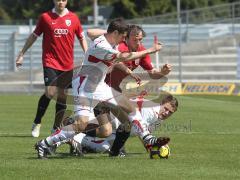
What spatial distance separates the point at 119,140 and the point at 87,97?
787 millimetres

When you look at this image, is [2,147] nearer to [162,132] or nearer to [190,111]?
[162,132]

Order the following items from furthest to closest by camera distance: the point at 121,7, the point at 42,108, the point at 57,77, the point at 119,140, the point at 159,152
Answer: the point at 121,7 → the point at 42,108 → the point at 57,77 → the point at 119,140 → the point at 159,152

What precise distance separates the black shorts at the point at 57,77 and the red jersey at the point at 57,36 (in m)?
0.08

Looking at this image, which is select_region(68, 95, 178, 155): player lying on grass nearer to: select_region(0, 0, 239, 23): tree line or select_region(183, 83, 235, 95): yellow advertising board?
select_region(183, 83, 235, 95): yellow advertising board

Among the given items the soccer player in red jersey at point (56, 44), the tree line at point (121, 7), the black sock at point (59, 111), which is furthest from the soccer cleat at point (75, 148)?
the tree line at point (121, 7)

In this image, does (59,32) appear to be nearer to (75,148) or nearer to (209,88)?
(75,148)

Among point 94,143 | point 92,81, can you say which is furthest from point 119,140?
point 92,81

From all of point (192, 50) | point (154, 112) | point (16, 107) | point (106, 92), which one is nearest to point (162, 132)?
point (154, 112)

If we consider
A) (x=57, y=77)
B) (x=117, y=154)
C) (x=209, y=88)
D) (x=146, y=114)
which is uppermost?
(x=57, y=77)

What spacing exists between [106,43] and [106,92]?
0.69m

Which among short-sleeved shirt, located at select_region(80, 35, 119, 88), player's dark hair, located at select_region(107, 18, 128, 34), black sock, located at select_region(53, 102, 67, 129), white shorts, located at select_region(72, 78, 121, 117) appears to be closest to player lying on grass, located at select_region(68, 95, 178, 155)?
white shorts, located at select_region(72, 78, 121, 117)

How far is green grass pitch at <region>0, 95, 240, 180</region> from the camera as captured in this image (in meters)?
9.17

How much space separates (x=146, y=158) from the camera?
35.5ft

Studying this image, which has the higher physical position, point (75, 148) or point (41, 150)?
point (41, 150)
